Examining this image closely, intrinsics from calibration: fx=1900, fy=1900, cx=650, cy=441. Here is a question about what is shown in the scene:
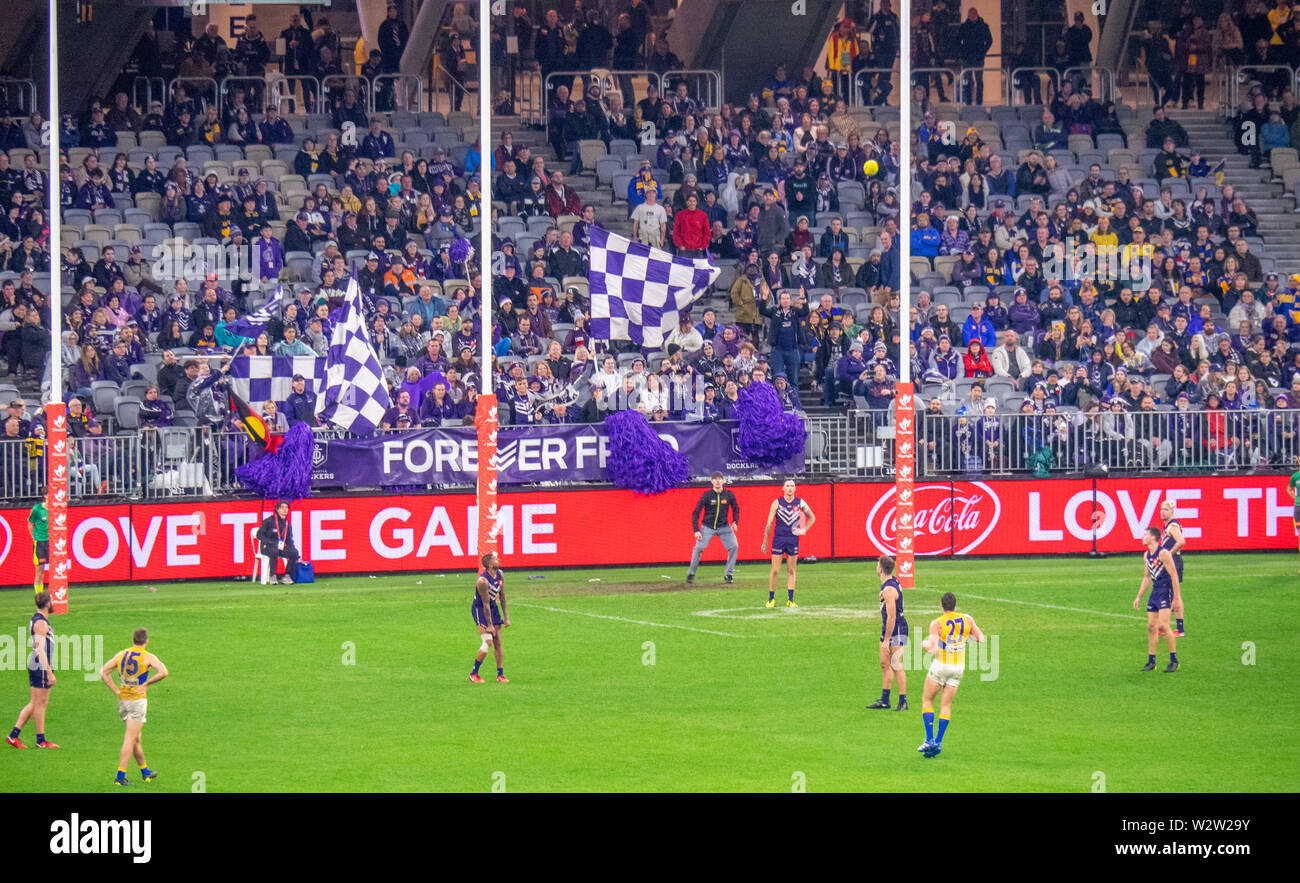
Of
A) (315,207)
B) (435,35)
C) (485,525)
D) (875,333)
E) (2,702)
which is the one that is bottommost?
(2,702)

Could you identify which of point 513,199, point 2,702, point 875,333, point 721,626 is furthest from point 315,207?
point 2,702

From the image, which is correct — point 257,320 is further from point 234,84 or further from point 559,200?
point 234,84

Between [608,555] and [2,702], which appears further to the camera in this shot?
[608,555]

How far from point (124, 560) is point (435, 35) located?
16650mm

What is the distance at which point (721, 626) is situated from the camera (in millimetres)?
27641

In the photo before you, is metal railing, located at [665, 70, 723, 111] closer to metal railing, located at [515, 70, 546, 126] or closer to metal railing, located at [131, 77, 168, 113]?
metal railing, located at [515, 70, 546, 126]

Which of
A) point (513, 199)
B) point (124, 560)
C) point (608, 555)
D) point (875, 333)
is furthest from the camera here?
point (513, 199)

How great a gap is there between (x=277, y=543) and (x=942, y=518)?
11.7 meters

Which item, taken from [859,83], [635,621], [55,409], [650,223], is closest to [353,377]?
Answer: [55,409]

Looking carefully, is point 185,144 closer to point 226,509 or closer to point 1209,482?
point 226,509

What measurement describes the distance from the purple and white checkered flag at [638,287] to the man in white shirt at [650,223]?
3.56m

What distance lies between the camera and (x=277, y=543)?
103 feet

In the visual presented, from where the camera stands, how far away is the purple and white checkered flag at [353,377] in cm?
3141

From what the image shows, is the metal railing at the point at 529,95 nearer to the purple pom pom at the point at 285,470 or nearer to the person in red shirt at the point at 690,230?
the person in red shirt at the point at 690,230
